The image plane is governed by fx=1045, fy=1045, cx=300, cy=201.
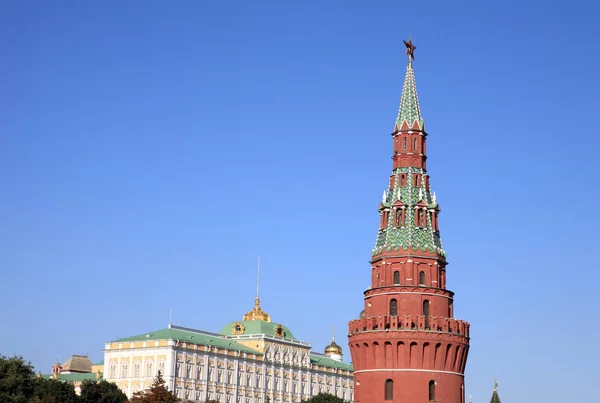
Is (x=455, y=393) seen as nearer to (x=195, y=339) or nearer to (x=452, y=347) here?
(x=452, y=347)

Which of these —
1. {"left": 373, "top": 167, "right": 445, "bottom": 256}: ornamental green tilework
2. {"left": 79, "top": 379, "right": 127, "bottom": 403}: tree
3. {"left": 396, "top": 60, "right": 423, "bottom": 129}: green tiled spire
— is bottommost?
{"left": 79, "top": 379, "right": 127, "bottom": 403}: tree

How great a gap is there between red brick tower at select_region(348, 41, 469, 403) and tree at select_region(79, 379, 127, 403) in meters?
40.1

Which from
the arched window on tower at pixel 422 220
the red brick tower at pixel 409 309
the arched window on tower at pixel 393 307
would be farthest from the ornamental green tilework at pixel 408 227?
the arched window on tower at pixel 393 307

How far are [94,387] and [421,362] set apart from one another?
49237 millimetres

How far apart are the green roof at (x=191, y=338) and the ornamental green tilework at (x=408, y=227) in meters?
70.8

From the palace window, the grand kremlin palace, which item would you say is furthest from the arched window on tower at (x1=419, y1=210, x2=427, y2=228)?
the palace window

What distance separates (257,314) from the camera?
198 m

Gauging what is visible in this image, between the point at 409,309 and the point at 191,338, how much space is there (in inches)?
3105

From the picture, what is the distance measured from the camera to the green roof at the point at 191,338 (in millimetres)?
169375

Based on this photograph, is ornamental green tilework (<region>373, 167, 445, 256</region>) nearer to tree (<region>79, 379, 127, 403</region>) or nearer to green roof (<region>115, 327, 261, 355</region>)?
tree (<region>79, 379, 127, 403</region>)

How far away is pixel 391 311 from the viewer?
10094cm

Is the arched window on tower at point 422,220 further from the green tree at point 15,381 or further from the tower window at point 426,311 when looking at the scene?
the green tree at point 15,381

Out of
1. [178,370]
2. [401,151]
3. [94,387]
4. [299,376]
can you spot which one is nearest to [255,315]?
[299,376]

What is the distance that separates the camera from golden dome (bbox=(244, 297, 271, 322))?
647ft
